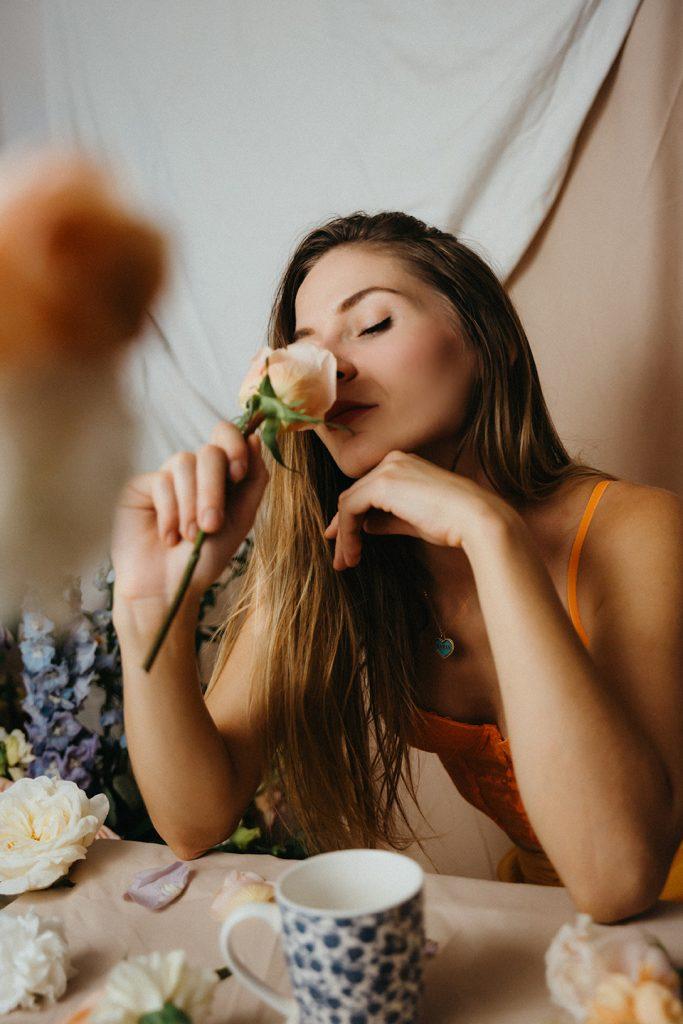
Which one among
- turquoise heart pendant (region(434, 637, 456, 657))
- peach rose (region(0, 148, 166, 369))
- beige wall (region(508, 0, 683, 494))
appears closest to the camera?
peach rose (region(0, 148, 166, 369))

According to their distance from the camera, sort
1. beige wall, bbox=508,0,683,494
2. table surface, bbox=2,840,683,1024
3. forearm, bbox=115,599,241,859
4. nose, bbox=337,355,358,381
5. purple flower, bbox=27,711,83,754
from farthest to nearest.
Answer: beige wall, bbox=508,0,683,494, purple flower, bbox=27,711,83,754, nose, bbox=337,355,358,381, forearm, bbox=115,599,241,859, table surface, bbox=2,840,683,1024

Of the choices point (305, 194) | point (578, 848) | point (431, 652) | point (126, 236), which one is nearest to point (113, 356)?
point (126, 236)

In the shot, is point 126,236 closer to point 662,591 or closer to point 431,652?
point 662,591

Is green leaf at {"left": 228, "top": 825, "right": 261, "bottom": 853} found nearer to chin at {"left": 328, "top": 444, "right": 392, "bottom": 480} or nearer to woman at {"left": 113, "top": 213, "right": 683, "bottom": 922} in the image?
woman at {"left": 113, "top": 213, "right": 683, "bottom": 922}

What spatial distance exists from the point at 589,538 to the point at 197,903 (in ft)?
1.70

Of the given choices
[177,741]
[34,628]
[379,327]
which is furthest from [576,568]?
[34,628]

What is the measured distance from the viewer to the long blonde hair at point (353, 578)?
949mm

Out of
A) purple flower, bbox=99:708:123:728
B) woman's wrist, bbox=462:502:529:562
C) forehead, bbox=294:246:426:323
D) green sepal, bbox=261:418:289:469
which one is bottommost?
purple flower, bbox=99:708:123:728

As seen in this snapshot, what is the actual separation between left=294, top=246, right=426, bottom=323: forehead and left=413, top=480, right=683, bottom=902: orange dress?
321 millimetres

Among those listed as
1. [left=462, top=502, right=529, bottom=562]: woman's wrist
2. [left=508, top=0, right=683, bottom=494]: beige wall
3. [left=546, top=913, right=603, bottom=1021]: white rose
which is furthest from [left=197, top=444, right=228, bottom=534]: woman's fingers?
[left=508, top=0, right=683, bottom=494]: beige wall

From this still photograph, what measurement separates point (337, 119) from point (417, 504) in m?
0.72

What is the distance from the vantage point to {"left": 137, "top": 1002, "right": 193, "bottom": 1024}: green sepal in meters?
0.41

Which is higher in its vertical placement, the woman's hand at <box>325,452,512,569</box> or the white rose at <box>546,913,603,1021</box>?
the woman's hand at <box>325,452,512,569</box>

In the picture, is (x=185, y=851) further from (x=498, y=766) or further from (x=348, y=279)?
(x=348, y=279)
